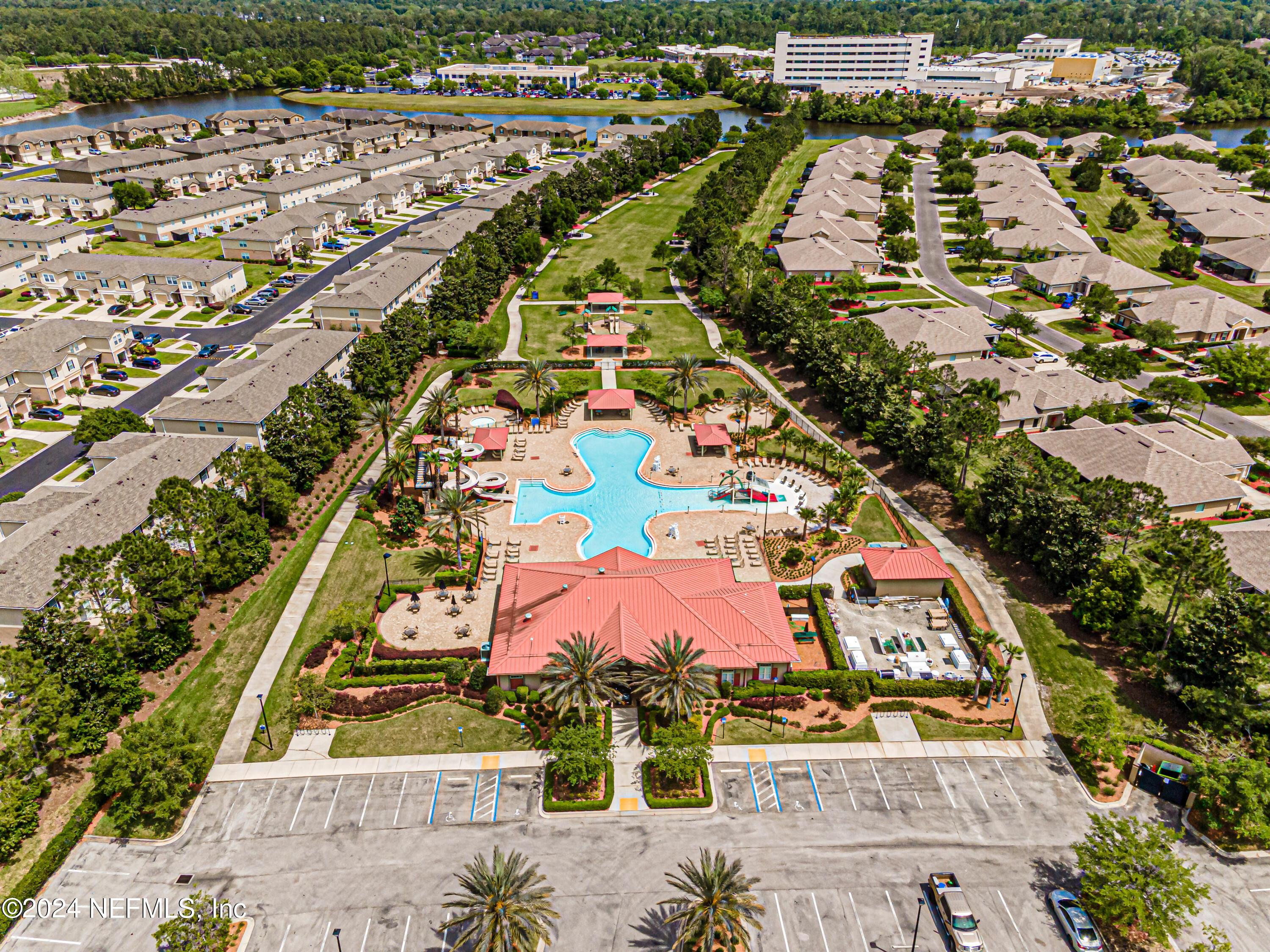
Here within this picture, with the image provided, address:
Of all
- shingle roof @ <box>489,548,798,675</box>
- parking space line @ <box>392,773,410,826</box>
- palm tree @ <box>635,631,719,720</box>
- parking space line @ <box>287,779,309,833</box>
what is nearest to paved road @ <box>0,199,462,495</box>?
parking space line @ <box>287,779,309,833</box>

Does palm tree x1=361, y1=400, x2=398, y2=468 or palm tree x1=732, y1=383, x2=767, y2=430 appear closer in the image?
palm tree x1=361, y1=400, x2=398, y2=468

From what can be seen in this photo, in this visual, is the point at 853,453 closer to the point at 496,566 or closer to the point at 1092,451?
the point at 1092,451

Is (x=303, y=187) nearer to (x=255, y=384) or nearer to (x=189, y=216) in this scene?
(x=189, y=216)

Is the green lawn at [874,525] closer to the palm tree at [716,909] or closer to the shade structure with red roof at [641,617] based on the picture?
the shade structure with red roof at [641,617]

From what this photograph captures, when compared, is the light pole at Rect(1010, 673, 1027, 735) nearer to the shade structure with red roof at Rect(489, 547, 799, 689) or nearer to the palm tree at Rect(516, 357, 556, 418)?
the shade structure with red roof at Rect(489, 547, 799, 689)

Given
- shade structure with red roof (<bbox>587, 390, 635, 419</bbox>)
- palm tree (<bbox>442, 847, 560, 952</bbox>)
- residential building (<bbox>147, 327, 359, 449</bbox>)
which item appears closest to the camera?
palm tree (<bbox>442, 847, 560, 952</bbox>)
